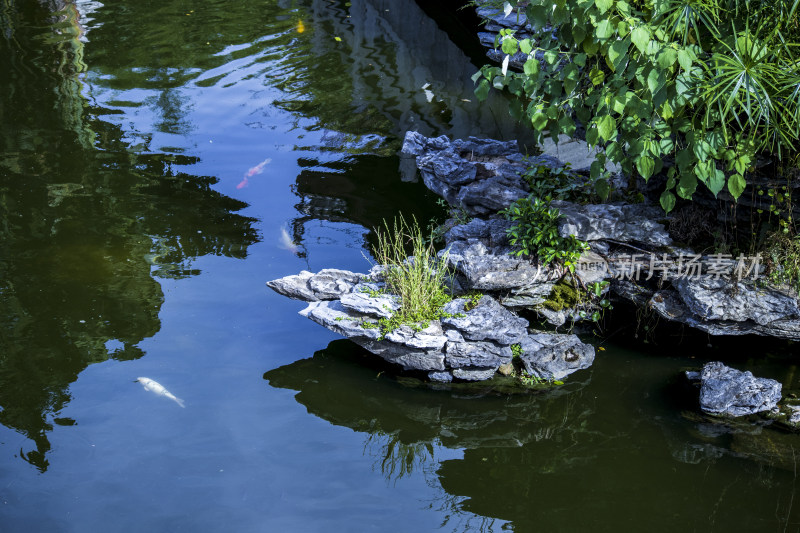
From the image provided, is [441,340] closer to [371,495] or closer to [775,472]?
[371,495]

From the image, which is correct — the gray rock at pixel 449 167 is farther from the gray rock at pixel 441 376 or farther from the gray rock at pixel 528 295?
the gray rock at pixel 441 376

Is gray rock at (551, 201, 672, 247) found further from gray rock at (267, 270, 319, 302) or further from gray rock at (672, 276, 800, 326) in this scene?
gray rock at (267, 270, 319, 302)

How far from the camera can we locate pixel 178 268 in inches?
281

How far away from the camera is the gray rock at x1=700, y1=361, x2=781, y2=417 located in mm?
5277

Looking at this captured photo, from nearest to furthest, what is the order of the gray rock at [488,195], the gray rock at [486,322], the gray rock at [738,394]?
the gray rock at [738,394] → the gray rock at [486,322] → the gray rock at [488,195]

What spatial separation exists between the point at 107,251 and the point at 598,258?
4712 millimetres

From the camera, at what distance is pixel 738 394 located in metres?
5.31

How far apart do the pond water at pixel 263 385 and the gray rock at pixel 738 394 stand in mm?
147

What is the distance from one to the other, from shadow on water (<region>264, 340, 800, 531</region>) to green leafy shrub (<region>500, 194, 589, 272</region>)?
912 millimetres

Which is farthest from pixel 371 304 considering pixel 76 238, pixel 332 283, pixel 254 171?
pixel 254 171

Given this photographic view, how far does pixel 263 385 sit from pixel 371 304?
3.42 ft

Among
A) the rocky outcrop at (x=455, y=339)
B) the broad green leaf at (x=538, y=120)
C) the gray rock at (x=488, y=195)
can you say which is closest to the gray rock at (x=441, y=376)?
the rocky outcrop at (x=455, y=339)

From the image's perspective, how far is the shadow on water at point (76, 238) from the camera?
5.91 metres

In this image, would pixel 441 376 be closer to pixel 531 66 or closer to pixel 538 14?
pixel 531 66
